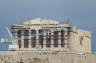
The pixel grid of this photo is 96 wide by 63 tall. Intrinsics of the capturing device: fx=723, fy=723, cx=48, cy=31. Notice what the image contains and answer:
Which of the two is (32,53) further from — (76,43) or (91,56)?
(76,43)

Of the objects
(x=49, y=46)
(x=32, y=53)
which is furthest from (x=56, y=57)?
(x=49, y=46)

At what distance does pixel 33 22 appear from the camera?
122 meters

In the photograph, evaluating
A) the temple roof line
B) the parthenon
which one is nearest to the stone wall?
the parthenon

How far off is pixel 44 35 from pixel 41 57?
14128 mm

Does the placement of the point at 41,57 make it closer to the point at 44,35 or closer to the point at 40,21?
the point at 44,35

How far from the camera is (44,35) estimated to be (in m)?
122

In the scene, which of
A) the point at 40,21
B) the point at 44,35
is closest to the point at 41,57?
the point at 44,35

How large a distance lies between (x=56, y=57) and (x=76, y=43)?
19267mm

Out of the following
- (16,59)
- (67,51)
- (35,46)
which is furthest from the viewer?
(35,46)

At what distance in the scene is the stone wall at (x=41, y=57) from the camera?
4227 inches

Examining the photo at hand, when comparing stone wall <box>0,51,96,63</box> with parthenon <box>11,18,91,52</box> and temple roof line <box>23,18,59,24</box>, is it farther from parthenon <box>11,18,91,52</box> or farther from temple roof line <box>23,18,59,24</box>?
temple roof line <box>23,18,59,24</box>

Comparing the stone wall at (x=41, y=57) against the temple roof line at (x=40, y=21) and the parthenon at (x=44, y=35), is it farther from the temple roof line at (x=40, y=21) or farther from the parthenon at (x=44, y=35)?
the temple roof line at (x=40, y=21)

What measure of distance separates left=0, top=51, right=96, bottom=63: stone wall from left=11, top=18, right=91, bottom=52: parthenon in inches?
362

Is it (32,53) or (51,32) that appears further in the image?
(51,32)
